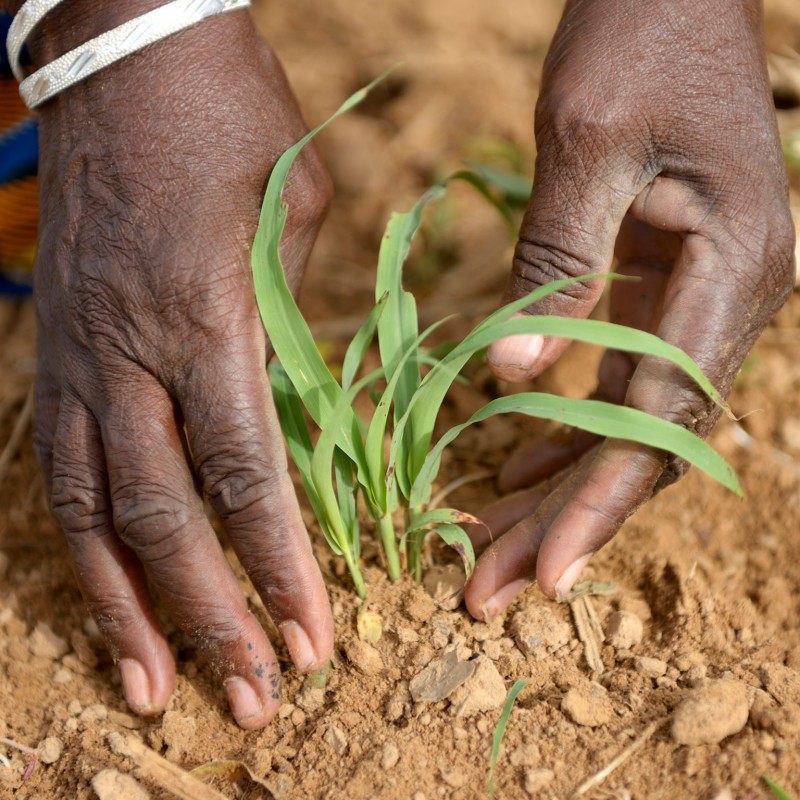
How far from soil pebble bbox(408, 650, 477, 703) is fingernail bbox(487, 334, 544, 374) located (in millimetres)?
475

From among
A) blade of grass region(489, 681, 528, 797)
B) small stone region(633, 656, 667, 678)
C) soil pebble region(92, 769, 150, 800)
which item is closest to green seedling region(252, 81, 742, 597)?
blade of grass region(489, 681, 528, 797)

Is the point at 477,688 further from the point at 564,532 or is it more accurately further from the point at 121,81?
the point at 121,81

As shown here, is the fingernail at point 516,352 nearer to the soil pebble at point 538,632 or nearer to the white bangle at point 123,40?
the soil pebble at point 538,632

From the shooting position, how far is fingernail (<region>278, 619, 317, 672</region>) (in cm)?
144

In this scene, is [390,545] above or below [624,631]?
above

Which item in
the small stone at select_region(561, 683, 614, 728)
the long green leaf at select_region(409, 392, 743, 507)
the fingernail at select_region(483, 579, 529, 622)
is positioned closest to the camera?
the long green leaf at select_region(409, 392, 743, 507)

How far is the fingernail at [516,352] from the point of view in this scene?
1.38 metres

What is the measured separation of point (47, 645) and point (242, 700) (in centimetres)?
47

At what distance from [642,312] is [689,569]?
52 centimetres

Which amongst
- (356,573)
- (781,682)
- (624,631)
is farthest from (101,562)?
(781,682)

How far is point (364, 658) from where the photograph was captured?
1466mm

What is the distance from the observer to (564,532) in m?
Answer: 1.37

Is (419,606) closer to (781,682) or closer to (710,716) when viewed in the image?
(710,716)

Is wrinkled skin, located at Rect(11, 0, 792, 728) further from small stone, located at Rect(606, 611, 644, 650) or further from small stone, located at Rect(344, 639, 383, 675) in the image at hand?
small stone, located at Rect(606, 611, 644, 650)
